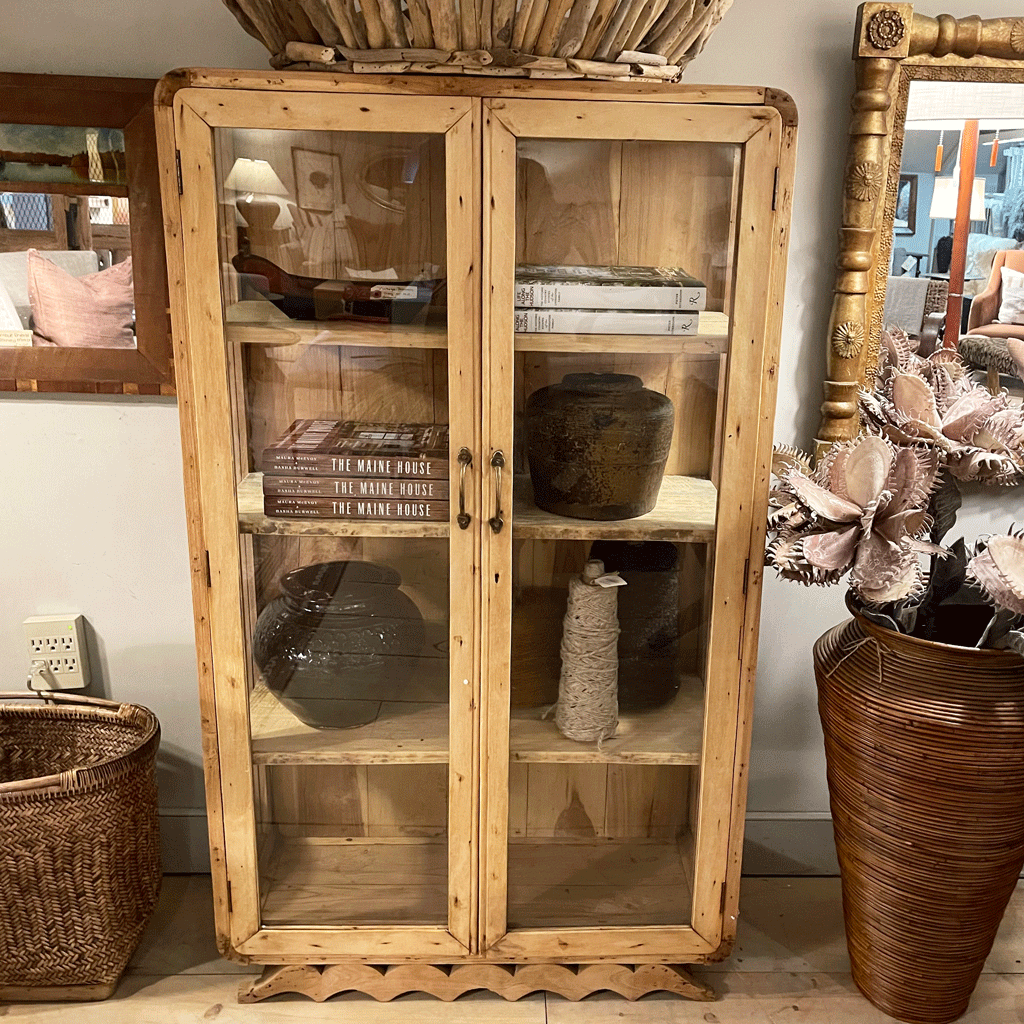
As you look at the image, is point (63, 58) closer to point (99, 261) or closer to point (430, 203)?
point (99, 261)

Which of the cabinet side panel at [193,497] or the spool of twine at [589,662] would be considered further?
the spool of twine at [589,662]

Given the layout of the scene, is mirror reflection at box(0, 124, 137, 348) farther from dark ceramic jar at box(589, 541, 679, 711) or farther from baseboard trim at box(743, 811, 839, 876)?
baseboard trim at box(743, 811, 839, 876)

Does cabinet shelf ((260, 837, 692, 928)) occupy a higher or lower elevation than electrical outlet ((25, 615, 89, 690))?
lower

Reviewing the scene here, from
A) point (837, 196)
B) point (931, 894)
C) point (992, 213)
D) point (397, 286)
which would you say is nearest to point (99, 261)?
point (397, 286)

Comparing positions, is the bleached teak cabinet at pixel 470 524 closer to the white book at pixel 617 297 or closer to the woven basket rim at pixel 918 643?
the white book at pixel 617 297

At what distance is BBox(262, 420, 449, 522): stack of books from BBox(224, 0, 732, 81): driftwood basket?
→ 52 centimetres

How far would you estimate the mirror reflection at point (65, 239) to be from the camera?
1.65m

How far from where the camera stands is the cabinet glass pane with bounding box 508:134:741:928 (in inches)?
55.1

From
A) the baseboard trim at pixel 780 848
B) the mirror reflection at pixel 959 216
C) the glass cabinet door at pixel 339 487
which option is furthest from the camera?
the baseboard trim at pixel 780 848

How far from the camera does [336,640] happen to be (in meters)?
1.61

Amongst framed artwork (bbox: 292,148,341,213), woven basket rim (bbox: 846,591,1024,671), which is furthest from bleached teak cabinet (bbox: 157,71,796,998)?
woven basket rim (bbox: 846,591,1024,671)

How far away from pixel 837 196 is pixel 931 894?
1211 millimetres

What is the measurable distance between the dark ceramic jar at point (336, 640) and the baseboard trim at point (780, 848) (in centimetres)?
66

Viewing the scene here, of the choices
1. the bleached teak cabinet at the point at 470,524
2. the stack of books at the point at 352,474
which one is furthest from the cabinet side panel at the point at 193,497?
the stack of books at the point at 352,474
